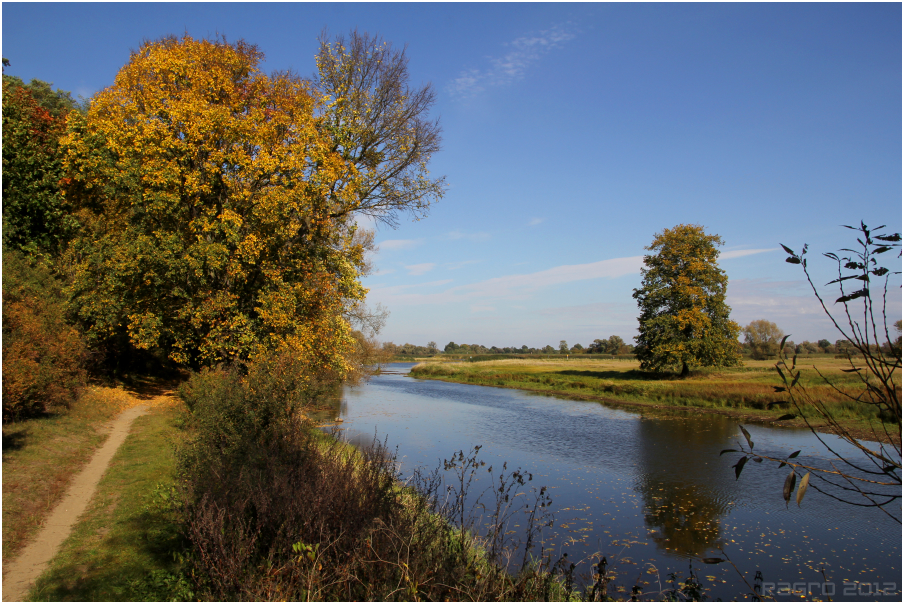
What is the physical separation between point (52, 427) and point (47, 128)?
1646cm

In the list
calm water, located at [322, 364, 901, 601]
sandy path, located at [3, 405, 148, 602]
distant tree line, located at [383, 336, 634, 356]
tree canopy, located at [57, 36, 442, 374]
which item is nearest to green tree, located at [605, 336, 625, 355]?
distant tree line, located at [383, 336, 634, 356]

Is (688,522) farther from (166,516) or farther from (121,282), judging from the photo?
(121,282)

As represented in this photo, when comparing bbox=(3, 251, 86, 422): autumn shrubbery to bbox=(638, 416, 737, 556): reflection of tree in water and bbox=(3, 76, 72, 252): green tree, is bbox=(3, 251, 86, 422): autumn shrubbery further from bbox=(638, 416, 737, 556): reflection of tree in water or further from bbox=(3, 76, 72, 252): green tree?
bbox=(638, 416, 737, 556): reflection of tree in water

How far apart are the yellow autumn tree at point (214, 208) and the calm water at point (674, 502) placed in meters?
5.70

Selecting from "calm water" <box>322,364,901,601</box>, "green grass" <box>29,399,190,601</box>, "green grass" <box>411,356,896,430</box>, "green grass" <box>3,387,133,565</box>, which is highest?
"green grass" <box>411,356,896,430</box>

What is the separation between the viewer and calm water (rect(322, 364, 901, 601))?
27.7 ft

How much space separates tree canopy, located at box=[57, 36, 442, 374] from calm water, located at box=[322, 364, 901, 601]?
564cm

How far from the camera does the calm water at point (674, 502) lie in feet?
27.7

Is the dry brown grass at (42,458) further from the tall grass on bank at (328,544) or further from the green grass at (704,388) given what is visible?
the green grass at (704,388)

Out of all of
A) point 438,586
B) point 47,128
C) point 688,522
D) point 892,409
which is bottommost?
point 688,522

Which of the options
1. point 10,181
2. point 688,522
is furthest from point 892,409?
point 10,181

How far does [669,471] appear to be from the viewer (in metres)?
14.8

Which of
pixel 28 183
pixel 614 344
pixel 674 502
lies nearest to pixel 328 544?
pixel 674 502

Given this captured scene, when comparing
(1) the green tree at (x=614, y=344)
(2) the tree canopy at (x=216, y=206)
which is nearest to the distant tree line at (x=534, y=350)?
(1) the green tree at (x=614, y=344)
